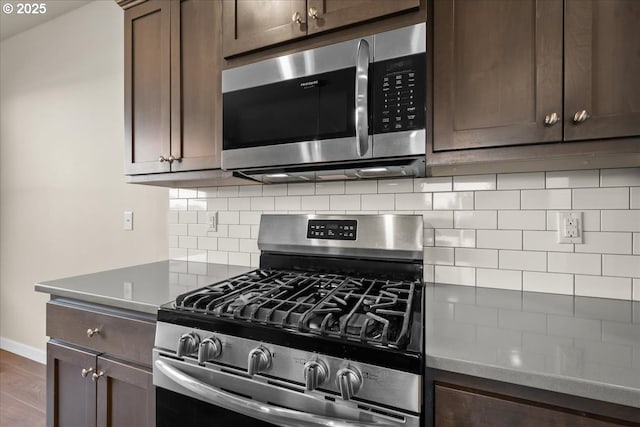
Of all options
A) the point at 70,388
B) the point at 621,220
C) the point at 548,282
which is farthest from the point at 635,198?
the point at 70,388

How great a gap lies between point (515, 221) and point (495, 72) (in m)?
0.58

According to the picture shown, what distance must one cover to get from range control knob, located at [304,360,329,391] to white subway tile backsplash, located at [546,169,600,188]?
107 cm

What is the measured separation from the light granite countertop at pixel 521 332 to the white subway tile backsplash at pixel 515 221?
67 millimetres

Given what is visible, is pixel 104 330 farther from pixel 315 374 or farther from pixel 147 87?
pixel 147 87

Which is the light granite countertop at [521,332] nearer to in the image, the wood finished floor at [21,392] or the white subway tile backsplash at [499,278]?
the white subway tile backsplash at [499,278]

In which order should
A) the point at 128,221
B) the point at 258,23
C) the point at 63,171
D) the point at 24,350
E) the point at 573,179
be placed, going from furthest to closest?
the point at 24,350
the point at 63,171
the point at 128,221
the point at 258,23
the point at 573,179

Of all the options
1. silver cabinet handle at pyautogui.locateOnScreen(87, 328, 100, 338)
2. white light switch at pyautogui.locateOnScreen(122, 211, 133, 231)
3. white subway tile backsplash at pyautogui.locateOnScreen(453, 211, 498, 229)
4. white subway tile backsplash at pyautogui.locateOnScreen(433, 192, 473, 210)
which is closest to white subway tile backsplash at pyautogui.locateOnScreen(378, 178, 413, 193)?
white subway tile backsplash at pyautogui.locateOnScreen(433, 192, 473, 210)

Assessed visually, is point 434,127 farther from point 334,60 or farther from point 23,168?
point 23,168

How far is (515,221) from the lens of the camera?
1260 millimetres

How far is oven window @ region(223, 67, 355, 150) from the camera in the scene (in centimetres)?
116

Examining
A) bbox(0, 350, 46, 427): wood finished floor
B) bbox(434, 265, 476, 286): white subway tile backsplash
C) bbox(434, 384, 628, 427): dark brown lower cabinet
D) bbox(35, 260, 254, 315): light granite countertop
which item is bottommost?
bbox(0, 350, 46, 427): wood finished floor

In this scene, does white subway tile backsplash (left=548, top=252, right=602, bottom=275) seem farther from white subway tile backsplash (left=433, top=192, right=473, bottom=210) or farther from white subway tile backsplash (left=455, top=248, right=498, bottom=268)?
white subway tile backsplash (left=433, top=192, right=473, bottom=210)

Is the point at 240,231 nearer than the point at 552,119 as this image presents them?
No

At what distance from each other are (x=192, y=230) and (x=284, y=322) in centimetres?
127
